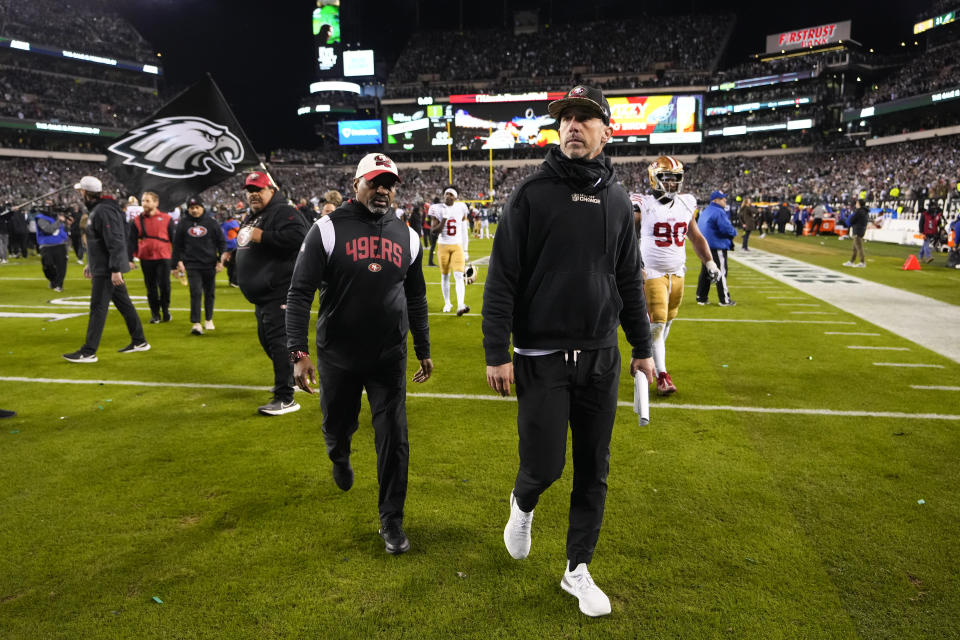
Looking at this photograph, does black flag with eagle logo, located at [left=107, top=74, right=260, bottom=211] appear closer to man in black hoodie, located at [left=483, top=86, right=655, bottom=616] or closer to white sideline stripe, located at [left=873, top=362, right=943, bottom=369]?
man in black hoodie, located at [left=483, top=86, right=655, bottom=616]

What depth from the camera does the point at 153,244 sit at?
369 inches

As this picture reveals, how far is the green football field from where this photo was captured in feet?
9.14

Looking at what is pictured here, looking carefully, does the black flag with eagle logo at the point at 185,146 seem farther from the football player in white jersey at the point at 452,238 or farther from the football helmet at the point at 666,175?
the football helmet at the point at 666,175

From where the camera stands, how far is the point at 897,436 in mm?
4980

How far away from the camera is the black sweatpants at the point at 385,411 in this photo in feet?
10.8

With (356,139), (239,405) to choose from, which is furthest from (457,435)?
(356,139)

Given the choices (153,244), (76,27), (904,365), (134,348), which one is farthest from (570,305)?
(76,27)

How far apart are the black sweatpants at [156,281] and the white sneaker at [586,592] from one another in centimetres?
881

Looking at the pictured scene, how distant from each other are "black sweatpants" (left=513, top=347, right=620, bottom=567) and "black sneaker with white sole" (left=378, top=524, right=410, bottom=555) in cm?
77

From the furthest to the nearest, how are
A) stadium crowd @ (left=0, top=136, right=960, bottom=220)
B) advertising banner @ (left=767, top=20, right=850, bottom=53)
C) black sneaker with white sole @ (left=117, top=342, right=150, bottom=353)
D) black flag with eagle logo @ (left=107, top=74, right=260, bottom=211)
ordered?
advertising banner @ (left=767, top=20, right=850, bottom=53), stadium crowd @ (left=0, top=136, right=960, bottom=220), black sneaker with white sole @ (left=117, top=342, right=150, bottom=353), black flag with eagle logo @ (left=107, top=74, right=260, bottom=211)

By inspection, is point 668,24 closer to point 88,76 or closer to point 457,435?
point 88,76

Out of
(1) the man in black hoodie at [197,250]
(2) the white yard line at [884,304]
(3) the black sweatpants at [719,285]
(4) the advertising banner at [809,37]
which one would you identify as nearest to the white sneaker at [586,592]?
(2) the white yard line at [884,304]

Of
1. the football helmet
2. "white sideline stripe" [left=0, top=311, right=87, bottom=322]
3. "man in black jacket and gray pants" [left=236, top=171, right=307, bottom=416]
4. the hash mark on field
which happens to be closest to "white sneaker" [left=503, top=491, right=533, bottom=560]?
"man in black jacket and gray pants" [left=236, top=171, right=307, bottom=416]

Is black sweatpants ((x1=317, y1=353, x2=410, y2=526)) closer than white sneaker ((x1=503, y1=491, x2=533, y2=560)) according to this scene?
No
